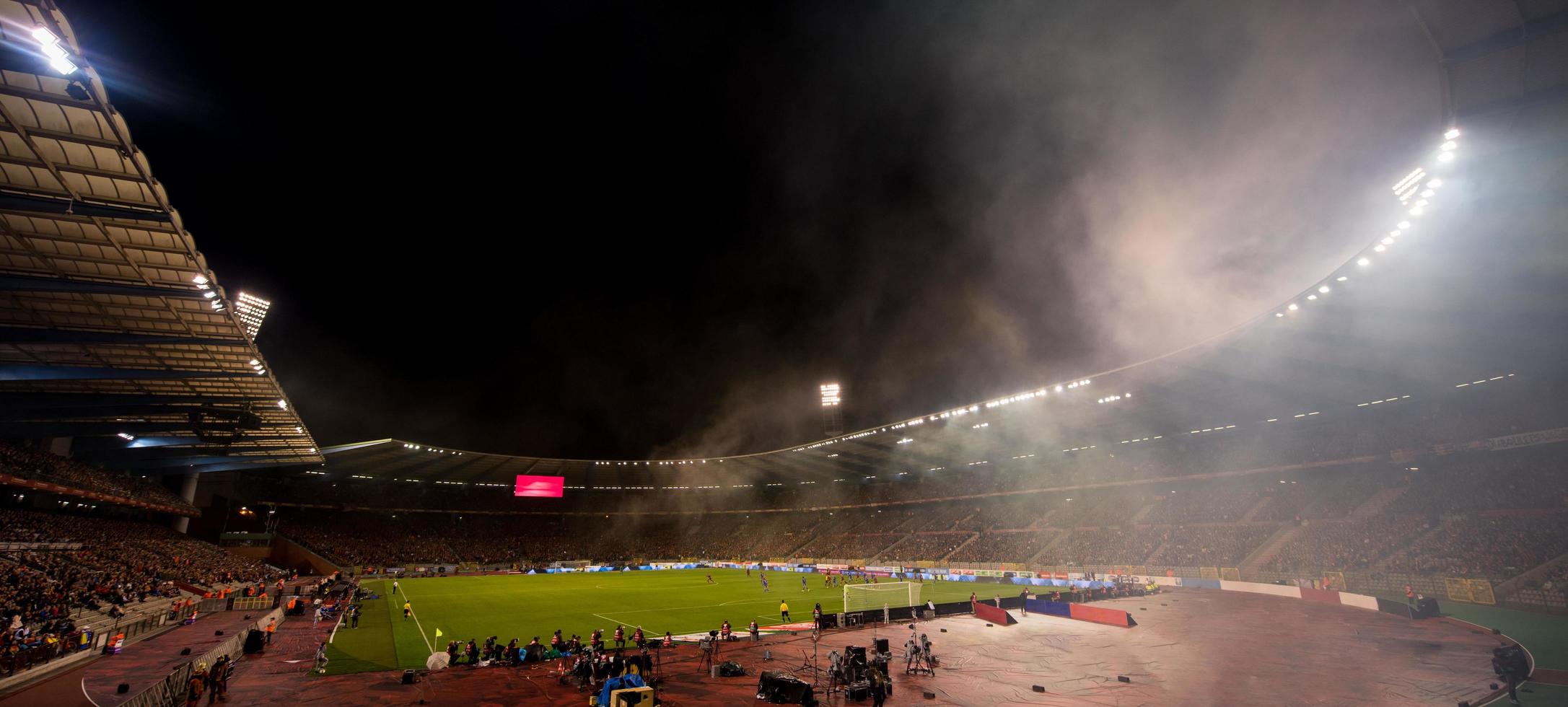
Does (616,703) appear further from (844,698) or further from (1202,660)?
(1202,660)

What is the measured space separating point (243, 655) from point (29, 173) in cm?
1465

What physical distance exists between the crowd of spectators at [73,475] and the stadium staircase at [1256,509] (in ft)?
215

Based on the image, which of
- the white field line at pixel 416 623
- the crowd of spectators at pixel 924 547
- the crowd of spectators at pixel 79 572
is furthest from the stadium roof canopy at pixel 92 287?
the crowd of spectators at pixel 924 547

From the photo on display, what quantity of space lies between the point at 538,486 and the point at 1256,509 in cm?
6845

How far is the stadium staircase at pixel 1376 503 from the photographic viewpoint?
34250mm

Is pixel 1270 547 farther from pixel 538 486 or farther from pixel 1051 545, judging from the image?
pixel 538 486

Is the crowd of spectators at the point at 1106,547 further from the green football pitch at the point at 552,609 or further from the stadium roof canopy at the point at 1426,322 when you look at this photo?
the green football pitch at the point at 552,609

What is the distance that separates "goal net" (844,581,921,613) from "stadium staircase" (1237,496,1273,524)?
23.8m

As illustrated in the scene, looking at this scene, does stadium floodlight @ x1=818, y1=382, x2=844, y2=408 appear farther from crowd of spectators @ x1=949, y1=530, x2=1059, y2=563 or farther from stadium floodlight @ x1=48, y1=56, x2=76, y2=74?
stadium floodlight @ x1=48, y1=56, x2=76, y2=74

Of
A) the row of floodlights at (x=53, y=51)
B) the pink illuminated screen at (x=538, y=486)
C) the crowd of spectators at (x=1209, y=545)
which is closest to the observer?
the row of floodlights at (x=53, y=51)

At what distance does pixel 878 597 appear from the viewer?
31.8 m

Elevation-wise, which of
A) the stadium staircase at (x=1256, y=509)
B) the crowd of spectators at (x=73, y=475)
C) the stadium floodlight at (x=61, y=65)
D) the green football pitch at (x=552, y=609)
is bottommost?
the green football pitch at (x=552, y=609)

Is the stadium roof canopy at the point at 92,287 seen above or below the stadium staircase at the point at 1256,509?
above

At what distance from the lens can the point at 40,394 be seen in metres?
26.7
